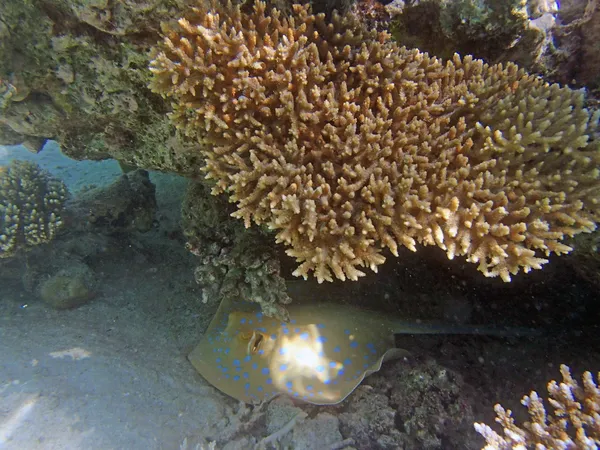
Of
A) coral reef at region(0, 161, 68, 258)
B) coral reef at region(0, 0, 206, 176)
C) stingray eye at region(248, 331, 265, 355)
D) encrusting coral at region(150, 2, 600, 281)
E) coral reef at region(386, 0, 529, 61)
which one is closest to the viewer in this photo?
encrusting coral at region(150, 2, 600, 281)

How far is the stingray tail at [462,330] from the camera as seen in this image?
4.20 m

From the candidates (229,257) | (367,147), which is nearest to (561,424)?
(367,147)

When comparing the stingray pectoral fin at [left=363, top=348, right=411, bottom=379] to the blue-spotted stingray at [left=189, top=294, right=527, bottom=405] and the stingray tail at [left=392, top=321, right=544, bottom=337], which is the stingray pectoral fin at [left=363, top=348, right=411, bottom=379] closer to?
the blue-spotted stingray at [left=189, top=294, right=527, bottom=405]

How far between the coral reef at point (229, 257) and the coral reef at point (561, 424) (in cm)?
220

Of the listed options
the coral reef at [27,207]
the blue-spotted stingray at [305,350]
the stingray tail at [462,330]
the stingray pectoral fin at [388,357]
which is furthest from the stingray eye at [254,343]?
the coral reef at [27,207]

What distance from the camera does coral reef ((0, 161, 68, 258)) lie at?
5715 millimetres

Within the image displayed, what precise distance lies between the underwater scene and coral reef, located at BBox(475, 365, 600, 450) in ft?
0.06

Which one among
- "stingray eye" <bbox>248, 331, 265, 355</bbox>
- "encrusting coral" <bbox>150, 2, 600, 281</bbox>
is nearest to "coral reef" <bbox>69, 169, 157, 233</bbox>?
"stingray eye" <bbox>248, 331, 265, 355</bbox>

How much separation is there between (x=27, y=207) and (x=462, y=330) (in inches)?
268

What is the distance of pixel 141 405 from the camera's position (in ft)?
13.8

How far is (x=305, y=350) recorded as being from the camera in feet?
13.4

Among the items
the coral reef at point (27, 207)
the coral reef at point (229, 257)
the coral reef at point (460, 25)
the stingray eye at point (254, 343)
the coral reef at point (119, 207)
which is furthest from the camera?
the coral reef at point (119, 207)

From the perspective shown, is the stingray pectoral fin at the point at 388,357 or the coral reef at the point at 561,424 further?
the stingray pectoral fin at the point at 388,357

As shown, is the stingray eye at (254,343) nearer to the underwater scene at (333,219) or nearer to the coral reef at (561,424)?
the underwater scene at (333,219)
